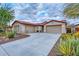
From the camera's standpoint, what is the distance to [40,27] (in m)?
2.04

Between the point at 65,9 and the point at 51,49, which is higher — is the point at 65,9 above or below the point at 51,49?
above

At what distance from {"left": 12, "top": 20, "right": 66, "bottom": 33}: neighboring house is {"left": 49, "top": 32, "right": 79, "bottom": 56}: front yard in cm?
11

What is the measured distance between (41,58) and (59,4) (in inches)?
24.7

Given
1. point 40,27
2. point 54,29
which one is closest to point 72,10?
point 54,29

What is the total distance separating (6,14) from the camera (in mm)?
2025

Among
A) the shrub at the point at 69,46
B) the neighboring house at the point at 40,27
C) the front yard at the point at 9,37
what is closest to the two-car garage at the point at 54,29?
the neighboring house at the point at 40,27

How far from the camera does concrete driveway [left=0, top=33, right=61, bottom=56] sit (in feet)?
6.43

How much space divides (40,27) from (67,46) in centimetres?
38

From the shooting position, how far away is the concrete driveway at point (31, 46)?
6.43 feet

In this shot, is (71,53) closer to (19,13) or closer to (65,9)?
(65,9)

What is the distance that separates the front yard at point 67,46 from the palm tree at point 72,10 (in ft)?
0.70

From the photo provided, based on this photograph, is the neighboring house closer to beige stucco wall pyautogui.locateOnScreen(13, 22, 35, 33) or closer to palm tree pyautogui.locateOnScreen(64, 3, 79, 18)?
beige stucco wall pyautogui.locateOnScreen(13, 22, 35, 33)

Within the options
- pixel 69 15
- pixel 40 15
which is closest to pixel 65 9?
pixel 69 15

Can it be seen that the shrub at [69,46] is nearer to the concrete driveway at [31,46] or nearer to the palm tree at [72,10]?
the concrete driveway at [31,46]
